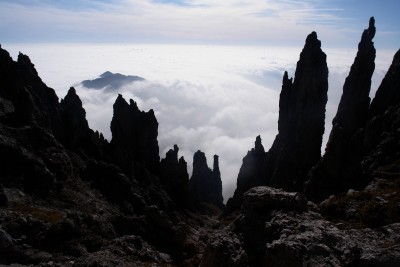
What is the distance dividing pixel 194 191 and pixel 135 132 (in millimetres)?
41858

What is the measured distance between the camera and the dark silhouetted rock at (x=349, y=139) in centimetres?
8148

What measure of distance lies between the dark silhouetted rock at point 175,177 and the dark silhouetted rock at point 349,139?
6634 cm

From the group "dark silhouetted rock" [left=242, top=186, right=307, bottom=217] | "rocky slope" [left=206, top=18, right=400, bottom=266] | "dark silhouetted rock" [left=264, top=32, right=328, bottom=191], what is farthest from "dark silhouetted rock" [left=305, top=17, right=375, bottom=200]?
"dark silhouetted rock" [left=242, top=186, right=307, bottom=217]

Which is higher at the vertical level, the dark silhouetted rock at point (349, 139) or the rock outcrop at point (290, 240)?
the dark silhouetted rock at point (349, 139)

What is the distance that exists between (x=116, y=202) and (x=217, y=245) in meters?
67.5

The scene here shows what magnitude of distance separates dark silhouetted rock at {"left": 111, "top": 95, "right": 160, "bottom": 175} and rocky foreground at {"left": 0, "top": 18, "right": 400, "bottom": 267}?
413 millimetres

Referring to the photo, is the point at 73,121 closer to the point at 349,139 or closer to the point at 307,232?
the point at 349,139

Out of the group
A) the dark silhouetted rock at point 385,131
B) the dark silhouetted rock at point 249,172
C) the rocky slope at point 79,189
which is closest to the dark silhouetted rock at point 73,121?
the rocky slope at point 79,189

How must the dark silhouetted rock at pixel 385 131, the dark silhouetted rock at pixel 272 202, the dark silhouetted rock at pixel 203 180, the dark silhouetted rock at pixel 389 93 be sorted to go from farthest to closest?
the dark silhouetted rock at pixel 203 180, the dark silhouetted rock at pixel 389 93, the dark silhouetted rock at pixel 385 131, the dark silhouetted rock at pixel 272 202

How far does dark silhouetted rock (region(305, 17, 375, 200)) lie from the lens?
8148 centimetres

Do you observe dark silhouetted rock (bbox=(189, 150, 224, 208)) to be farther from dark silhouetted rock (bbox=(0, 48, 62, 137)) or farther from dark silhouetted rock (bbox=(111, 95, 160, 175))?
dark silhouetted rock (bbox=(0, 48, 62, 137))

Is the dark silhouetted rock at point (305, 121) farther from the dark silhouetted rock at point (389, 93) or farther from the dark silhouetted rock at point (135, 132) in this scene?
the dark silhouetted rock at point (135, 132)

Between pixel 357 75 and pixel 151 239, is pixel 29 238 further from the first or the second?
pixel 357 75

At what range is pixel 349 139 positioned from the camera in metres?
87.0
